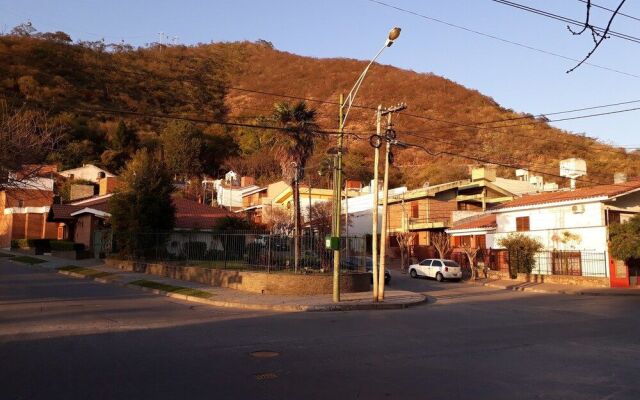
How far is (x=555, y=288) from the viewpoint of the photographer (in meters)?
32.6

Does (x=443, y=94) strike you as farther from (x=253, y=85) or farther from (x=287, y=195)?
(x=287, y=195)

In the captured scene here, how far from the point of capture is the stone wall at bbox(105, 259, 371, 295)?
78.3 feet

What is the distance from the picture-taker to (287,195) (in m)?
68.4

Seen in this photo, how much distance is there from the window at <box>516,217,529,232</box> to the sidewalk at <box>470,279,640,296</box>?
564 centimetres

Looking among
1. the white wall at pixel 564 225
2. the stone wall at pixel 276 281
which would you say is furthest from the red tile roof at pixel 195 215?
the white wall at pixel 564 225

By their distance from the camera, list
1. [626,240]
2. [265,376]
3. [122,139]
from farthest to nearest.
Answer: [122,139] < [626,240] < [265,376]

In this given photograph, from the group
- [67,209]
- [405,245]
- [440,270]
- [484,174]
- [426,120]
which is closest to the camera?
[440,270]

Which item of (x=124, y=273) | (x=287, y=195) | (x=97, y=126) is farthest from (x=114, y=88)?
(x=124, y=273)

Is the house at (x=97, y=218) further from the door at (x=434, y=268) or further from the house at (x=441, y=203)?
the house at (x=441, y=203)

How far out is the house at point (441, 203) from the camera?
177 feet

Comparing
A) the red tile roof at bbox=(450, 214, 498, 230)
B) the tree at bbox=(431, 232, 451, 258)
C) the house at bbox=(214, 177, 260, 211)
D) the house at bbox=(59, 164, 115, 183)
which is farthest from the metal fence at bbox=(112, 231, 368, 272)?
the house at bbox=(59, 164, 115, 183)

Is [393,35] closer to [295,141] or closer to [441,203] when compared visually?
[295,141]

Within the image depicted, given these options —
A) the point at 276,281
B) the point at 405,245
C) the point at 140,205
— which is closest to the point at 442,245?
the point at 405,245

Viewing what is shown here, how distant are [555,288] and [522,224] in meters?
9.77
